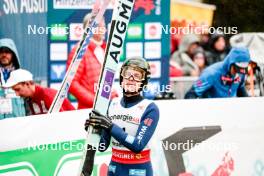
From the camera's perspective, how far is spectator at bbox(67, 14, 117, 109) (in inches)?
298

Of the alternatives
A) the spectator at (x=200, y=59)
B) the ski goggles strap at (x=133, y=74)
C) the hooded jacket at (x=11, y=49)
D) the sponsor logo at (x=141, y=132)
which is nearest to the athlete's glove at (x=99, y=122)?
the sponsor logo at (x=141, y=132)


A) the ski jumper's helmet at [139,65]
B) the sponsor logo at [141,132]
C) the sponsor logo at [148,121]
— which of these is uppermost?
the ski jumper's helmet at [139,65]

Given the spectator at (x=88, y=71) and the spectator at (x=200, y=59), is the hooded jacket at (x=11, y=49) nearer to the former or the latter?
the spectator at (x=88, y=71)

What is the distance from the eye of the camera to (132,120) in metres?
5.46

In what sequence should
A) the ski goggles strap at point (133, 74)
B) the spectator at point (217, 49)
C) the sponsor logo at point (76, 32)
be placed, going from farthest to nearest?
the spectator at point (217, 49) < the sponsor logo at point (76, 32) < the ski goggles strap at point (133, 74)

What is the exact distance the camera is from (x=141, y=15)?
8.19m

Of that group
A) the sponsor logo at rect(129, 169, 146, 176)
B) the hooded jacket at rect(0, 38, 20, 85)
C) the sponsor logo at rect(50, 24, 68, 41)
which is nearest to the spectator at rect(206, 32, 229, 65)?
the sponsor logo at rect(50, 24, 68, 41)

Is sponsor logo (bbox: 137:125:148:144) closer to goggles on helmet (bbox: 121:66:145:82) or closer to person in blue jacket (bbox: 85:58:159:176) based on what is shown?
person in blue jacket (bbox: 85:58:159:176)

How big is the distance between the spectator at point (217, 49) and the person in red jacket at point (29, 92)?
2.95m

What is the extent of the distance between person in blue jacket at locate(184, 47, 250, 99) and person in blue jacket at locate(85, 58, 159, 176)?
3.03 metres

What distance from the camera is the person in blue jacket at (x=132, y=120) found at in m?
5.39

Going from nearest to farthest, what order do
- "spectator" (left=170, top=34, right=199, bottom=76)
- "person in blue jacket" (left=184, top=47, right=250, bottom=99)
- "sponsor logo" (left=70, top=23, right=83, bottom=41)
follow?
"sponsor logo" (left=70, top=23, right=83, bottom=41) → "person in blue jacket" (left=184, top=47, right=250, bottom=99) → "spectator" (left=170, top=34, right=199, bottom=76)

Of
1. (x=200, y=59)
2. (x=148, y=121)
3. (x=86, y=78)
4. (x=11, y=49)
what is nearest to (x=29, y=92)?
(x=11, y=49)

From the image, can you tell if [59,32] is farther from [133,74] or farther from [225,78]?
[133,74]
